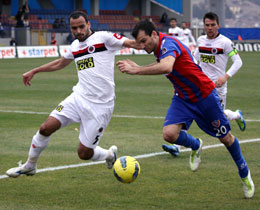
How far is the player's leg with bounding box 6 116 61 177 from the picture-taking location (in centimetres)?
731

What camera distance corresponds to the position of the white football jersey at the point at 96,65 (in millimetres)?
7527

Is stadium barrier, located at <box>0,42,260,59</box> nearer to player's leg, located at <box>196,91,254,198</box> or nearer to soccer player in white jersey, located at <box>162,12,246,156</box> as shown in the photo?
soccer player in white jersey, located at <box>162,12,246,156</box>

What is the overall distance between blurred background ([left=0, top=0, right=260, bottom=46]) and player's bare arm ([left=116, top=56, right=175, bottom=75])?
129 ft

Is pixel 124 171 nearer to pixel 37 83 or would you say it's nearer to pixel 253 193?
pixel 253 193

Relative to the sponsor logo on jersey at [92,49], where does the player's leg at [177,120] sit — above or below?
below

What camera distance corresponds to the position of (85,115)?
750 centimetres

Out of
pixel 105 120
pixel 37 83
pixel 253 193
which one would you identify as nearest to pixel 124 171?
pixel 105 120

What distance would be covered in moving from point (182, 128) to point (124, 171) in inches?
41.2

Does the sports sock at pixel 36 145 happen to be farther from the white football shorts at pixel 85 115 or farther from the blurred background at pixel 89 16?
the blurred background at pixel 89 16

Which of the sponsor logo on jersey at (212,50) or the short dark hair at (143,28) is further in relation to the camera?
the sponsor logo on jersey at (212,50)

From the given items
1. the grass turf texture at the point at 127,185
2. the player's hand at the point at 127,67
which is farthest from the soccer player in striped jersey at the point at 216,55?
the player's hand at the point at 127,67

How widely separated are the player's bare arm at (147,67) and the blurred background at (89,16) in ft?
129

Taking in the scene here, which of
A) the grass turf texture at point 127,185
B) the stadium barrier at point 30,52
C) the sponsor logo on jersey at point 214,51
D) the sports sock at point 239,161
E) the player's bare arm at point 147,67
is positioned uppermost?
the player's bare arm at point 147,67

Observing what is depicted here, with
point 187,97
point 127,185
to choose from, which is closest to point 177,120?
point 187,97
